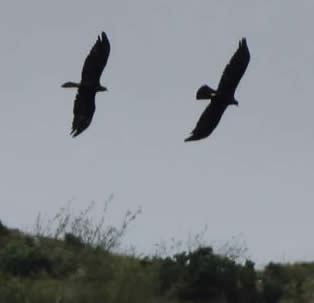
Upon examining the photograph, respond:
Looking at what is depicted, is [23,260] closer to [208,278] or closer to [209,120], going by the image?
[208,278]

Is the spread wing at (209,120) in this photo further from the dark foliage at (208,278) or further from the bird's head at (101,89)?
the dark foliage at (208,278)

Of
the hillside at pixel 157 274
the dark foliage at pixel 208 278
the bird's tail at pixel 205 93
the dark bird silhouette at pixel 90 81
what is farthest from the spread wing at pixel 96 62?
the dark foliage at pixel 208 278

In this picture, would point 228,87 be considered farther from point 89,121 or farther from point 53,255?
point 53,255

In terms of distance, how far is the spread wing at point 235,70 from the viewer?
24406mm

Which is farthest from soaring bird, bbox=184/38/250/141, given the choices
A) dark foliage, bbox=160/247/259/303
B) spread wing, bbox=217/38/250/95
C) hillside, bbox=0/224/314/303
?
dark foliage, bbox=160/247/259/303

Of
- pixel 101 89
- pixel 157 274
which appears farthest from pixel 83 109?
pixel 157 274

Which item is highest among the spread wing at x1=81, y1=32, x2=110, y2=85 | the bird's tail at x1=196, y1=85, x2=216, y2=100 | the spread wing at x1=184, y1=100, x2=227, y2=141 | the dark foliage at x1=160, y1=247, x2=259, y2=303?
the spread wing at x1=81, y1=32, x2=110, y2=85

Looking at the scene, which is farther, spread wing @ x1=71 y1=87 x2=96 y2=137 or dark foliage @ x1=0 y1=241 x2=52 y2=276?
dark foliage @ x1=0 y1=241 x2=52 y2=276

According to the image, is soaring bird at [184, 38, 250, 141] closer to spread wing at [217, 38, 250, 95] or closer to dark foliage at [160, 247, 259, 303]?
spread wing at [217, 38, 250, 95]

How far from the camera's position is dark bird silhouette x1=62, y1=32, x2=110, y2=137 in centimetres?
2458

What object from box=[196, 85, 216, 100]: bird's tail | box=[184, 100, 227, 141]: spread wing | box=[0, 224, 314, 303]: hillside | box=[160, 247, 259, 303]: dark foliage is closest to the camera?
box=[196, 85, 216, 100]: bird's tail

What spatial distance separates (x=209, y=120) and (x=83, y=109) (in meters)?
1.47

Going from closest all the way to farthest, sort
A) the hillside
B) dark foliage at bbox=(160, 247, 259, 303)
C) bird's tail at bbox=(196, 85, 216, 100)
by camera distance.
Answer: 1. bird's tail at bbox=(196, 85, 216, 100)
2. the hillside
3. dark foliage at bbox=(160, 247, 259, 303)

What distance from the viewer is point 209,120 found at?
24.8 m
